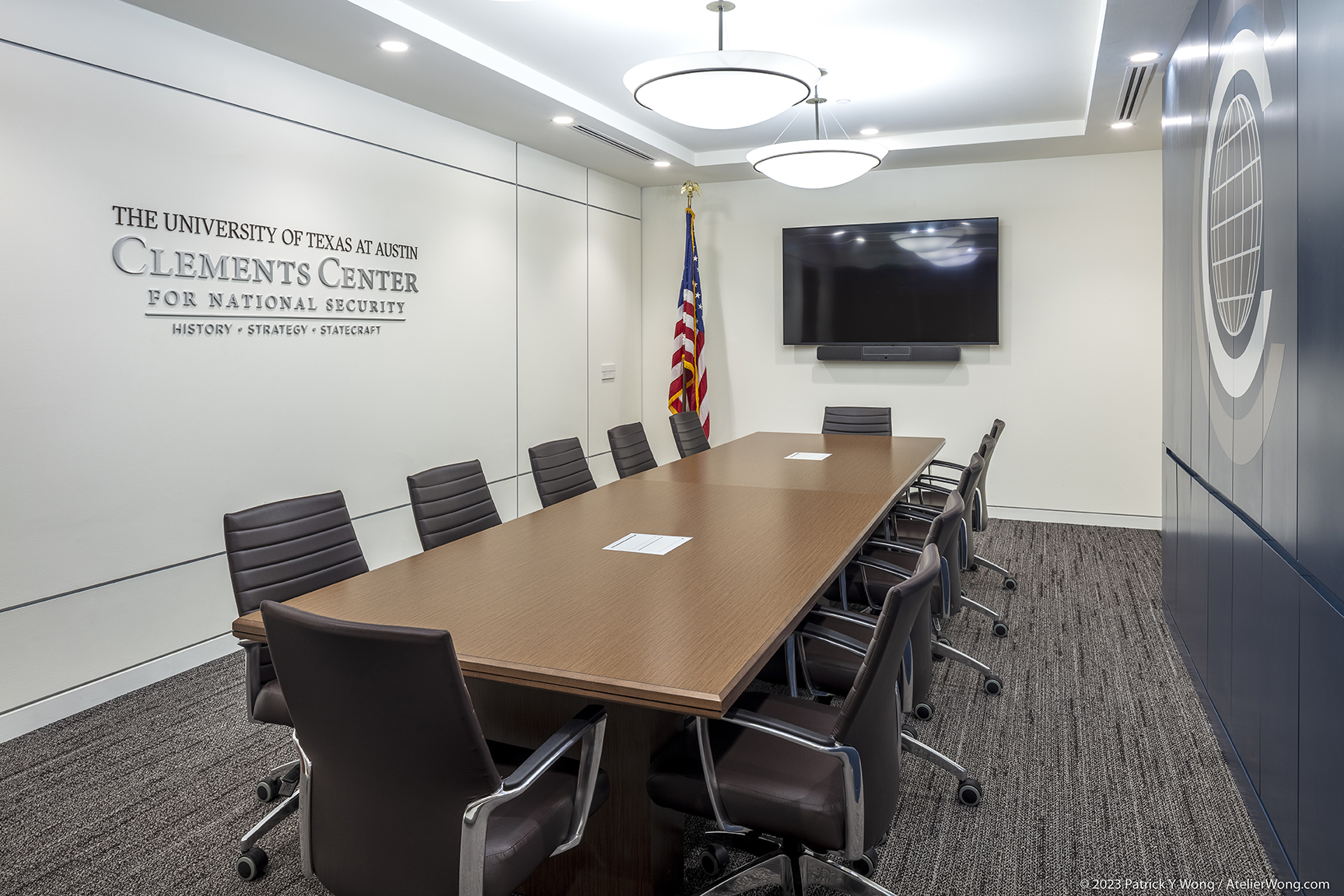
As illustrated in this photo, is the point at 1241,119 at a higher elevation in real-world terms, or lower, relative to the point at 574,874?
higher

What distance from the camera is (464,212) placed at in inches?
235

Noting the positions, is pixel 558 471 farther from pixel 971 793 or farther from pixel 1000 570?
pixel 1000 570

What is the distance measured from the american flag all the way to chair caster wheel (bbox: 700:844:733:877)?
5702 mm

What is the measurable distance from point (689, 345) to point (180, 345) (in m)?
4.76

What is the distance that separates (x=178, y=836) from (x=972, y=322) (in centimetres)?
663

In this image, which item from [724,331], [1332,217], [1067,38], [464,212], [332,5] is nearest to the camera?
[1332,217]

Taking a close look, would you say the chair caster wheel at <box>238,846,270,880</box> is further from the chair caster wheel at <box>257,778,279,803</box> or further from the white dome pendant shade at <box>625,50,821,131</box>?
the white dome pendant shade at <box>625,50,821,131</box>

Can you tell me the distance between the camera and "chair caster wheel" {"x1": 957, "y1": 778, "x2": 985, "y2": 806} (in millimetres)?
2828

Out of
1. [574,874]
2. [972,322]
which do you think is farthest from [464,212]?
[574,874]

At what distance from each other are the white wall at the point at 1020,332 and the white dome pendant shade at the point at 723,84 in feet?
14.2

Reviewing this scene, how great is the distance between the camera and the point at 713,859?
7.97 feet

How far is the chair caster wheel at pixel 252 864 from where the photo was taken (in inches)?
96.4

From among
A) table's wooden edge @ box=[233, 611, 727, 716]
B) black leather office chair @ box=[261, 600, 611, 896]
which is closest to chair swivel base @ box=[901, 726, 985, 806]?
table's wooden edge @ box=[233, 611, 727, 716]

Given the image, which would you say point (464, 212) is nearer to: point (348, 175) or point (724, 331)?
point (348, 175)
